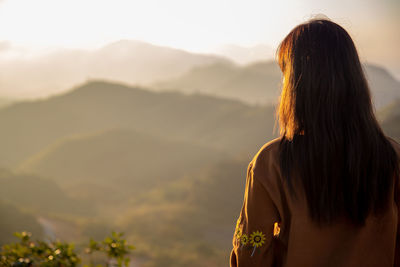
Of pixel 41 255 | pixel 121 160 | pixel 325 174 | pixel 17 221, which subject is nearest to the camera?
pixel 325 174

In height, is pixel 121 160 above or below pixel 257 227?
above

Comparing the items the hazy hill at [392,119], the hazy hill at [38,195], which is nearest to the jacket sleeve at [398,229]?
the hazy hill at [392,119]

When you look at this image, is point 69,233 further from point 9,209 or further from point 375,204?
point 375,204

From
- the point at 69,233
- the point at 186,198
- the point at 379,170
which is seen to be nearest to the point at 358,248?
the point at 379,170

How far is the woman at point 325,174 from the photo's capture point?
1217mm

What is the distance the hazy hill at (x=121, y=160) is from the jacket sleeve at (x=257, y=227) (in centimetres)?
2686

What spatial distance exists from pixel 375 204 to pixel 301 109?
0.41 m

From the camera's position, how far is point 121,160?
34.5m

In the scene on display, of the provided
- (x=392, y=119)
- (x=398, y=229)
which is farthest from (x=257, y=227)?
(x=392, y=119)

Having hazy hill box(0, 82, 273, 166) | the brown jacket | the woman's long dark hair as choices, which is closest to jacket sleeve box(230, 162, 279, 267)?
the brown jacket

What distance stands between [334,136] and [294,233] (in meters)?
0.35

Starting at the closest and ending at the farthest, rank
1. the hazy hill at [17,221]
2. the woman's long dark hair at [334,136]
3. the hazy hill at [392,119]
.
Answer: the woman's long dark hair at [334,136], the hazy hill at [17,221], the hazy hill at [392,119]

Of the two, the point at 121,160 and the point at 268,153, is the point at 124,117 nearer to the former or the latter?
the point at 121,160

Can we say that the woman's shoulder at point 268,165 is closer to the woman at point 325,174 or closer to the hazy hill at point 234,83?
the woman at point 325,174
